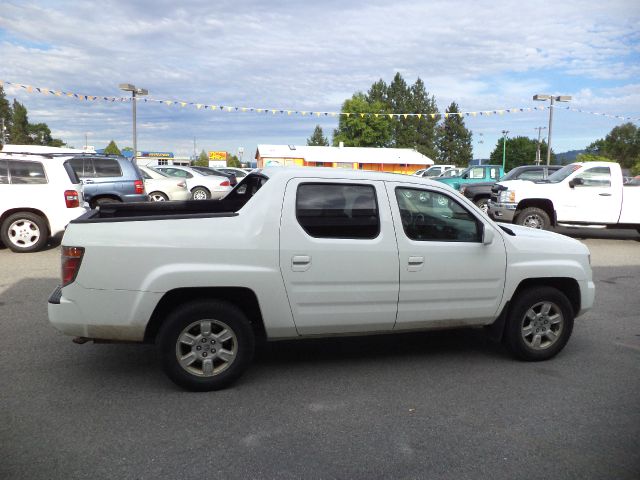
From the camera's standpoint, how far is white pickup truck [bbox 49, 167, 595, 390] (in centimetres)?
385

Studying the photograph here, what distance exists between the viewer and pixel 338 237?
4223 mm

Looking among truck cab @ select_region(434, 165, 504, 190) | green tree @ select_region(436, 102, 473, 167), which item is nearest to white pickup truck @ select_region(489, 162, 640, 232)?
truck cab @ select_region(434, 165, 504, 190)

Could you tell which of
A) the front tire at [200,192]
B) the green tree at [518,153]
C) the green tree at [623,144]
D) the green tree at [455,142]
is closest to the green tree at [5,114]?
the green tree at [455,142]

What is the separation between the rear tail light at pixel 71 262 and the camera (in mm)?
3818

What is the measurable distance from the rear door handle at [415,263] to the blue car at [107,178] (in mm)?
9542

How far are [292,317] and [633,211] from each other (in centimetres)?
1148

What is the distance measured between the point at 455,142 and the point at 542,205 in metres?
93.8

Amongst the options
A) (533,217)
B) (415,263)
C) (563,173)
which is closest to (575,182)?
(563,173)

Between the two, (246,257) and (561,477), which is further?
(246,257)

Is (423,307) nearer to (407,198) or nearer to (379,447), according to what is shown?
(407,198)

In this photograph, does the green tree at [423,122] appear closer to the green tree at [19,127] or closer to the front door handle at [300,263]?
the green tree at [19,127]

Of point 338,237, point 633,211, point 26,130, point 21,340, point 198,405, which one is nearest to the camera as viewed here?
point 198,405

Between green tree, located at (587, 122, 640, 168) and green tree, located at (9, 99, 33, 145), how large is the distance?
357 feet

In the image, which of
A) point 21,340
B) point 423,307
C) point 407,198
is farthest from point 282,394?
point 21,340
